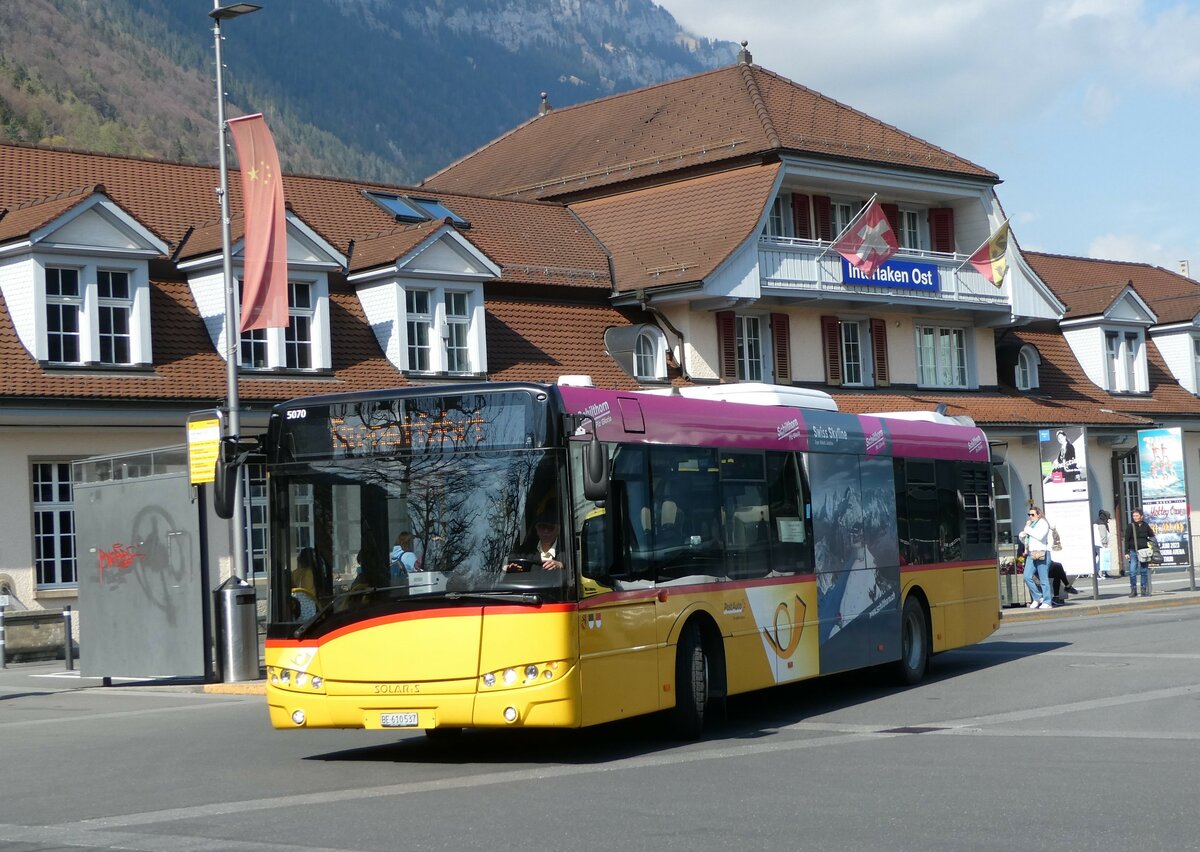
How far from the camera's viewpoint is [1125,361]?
1972 inches

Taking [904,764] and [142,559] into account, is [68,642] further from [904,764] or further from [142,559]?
→ [904,764]

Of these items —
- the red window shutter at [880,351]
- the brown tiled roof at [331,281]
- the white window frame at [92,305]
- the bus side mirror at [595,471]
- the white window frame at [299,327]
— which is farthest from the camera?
the red window shutter at [880,351]

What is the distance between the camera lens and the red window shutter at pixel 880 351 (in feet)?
Answer: 140

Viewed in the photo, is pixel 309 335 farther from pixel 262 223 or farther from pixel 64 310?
pixel 262 223

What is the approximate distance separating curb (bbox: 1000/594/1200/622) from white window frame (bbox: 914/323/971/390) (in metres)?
12.4

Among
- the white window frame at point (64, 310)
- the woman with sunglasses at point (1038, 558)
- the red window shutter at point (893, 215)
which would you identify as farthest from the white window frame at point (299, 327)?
the red window shutter at point (893, 215)

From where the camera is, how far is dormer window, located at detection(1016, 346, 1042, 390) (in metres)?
47.3

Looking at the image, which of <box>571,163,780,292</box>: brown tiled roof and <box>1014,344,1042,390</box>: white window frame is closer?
<box>571,163,780,292</box>: brown tiled roof

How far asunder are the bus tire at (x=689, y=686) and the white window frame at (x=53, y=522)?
52.7ft

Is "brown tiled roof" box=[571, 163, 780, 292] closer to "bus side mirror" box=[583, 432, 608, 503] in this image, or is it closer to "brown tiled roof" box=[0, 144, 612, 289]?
"brown tiled roof" box=[0, 144, 612, 289]

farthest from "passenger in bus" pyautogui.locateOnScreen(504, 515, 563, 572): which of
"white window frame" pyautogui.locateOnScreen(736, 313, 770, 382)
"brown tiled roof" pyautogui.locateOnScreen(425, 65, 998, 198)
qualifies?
"brown tiled roof" pyautogui.locateOnScreen(425, 65, 998, 198)

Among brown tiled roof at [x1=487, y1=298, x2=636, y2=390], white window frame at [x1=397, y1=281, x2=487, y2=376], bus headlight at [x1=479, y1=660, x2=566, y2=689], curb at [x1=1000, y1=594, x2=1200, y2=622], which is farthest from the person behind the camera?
brown tiled roof at [x1=487, y1=298, x2=636, y2=390]

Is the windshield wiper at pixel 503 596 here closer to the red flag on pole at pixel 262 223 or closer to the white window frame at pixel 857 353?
the red flag on pole at pixel 262 223

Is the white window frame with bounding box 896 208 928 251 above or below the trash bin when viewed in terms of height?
above
